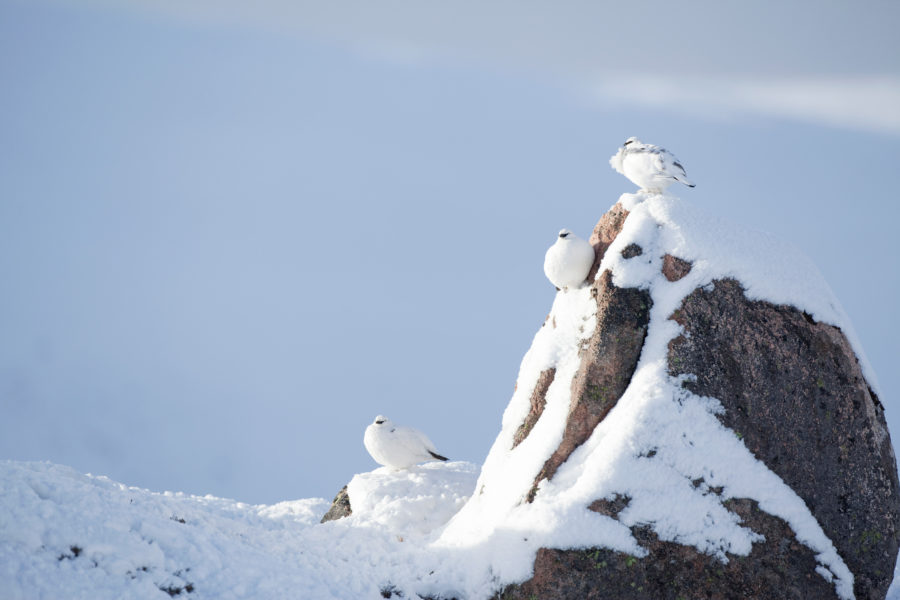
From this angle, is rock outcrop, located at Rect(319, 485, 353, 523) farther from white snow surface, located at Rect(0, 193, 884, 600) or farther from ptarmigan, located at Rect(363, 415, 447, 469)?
white snow surface, located at Rect(0, 193, 884, 600)

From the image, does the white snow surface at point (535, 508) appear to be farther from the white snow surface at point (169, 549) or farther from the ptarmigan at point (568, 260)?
the ptarmigan at point (568, 260)

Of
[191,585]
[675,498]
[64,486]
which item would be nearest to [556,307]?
[675,498]

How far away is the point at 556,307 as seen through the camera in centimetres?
877

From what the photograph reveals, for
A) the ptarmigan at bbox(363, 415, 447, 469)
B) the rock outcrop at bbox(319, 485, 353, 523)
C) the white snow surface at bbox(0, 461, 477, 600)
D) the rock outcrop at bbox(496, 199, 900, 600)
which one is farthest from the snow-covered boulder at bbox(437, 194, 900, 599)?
the rock outcrop at bbox(319, 485, 353, 523)

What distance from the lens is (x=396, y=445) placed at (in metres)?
10.6

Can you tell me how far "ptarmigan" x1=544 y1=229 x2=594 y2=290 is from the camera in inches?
329

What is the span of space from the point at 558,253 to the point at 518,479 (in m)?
2.46

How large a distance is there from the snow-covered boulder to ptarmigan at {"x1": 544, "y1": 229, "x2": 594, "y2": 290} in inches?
7.0

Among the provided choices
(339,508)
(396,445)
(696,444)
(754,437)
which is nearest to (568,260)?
(696,444)

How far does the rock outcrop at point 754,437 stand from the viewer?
6.80 metres

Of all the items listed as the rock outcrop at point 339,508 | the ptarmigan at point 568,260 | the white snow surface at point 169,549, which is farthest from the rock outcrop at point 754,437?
the rock outcrop at point 339,508

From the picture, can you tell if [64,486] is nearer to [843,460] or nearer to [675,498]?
[675,498]

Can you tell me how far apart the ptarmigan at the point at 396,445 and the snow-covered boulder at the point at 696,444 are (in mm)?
2364

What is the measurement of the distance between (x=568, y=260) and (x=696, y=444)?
93.1 inches
